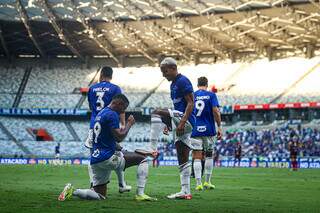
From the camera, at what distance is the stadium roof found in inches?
2309

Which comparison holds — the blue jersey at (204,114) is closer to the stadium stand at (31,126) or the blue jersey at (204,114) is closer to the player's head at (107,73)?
the player's head at (107,73)

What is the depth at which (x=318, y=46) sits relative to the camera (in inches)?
2623

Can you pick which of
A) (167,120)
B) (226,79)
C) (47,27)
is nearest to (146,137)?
(226,79)

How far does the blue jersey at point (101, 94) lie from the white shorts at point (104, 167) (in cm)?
195

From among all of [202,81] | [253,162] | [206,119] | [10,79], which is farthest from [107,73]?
[10,79]

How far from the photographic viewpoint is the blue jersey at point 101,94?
1369 cm

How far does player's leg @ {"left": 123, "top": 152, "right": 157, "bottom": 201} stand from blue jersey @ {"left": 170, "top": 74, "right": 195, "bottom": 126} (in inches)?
57.2

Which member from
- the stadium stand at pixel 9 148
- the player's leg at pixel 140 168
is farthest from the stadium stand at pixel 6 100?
the player's leg at pixel 140 168

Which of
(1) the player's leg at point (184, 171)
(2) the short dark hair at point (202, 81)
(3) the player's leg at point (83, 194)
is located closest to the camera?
(3) the player's leg at point (83, 194)

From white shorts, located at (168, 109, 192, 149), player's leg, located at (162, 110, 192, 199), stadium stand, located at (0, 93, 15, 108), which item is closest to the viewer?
player's leg, located at (162, 110, 192, 199)

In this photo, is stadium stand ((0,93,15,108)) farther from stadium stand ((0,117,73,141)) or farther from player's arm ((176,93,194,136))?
player's arm ((176,93,194,136))

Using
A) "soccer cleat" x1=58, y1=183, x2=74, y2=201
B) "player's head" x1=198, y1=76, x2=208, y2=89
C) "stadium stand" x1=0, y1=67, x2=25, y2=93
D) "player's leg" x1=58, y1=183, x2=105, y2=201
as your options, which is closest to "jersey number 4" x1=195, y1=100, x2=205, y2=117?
"player's head" x1=198, y1=76, x2=208, y2=89

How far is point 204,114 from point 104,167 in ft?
17.8

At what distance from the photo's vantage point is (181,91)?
504 inches
